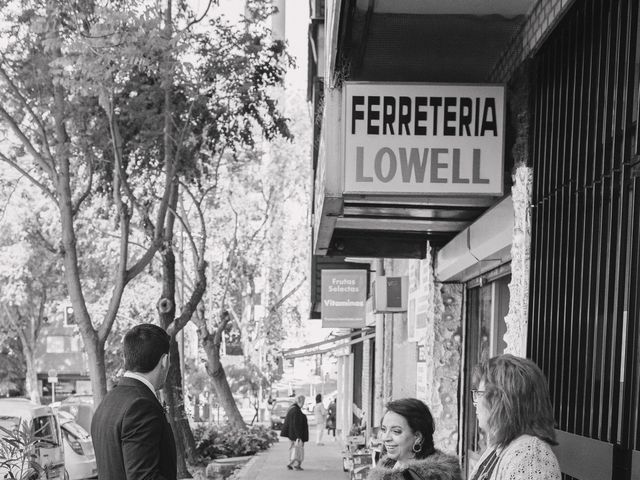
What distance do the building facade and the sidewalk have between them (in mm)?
12958

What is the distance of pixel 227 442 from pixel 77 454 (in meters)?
8.97

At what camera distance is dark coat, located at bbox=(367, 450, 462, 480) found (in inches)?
160

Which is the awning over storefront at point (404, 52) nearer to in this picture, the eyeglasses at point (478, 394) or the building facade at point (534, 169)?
the building facade at point (534, 169)

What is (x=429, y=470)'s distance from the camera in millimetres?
4148

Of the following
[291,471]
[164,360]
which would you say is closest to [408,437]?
[164,360]

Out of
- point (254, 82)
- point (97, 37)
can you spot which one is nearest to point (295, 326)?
point (254, 82)

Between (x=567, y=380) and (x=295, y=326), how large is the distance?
124ft

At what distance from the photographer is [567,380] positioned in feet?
16.8

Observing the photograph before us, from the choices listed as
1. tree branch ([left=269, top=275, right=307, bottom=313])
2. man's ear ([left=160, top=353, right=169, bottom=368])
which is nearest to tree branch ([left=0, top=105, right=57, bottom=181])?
man's ear ([left=160, top=353, right=169, bottom=368])

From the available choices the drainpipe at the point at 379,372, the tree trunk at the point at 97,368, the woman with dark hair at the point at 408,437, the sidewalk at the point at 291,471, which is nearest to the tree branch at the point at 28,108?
the tree trunk at the point at 97,368

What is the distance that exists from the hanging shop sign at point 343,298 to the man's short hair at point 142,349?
1664 cm

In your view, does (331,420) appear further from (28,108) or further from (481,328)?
(481,328)

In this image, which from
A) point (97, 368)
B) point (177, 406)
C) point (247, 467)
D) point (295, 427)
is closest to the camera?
point (97, 368)

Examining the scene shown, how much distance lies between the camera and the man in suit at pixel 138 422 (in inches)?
170
